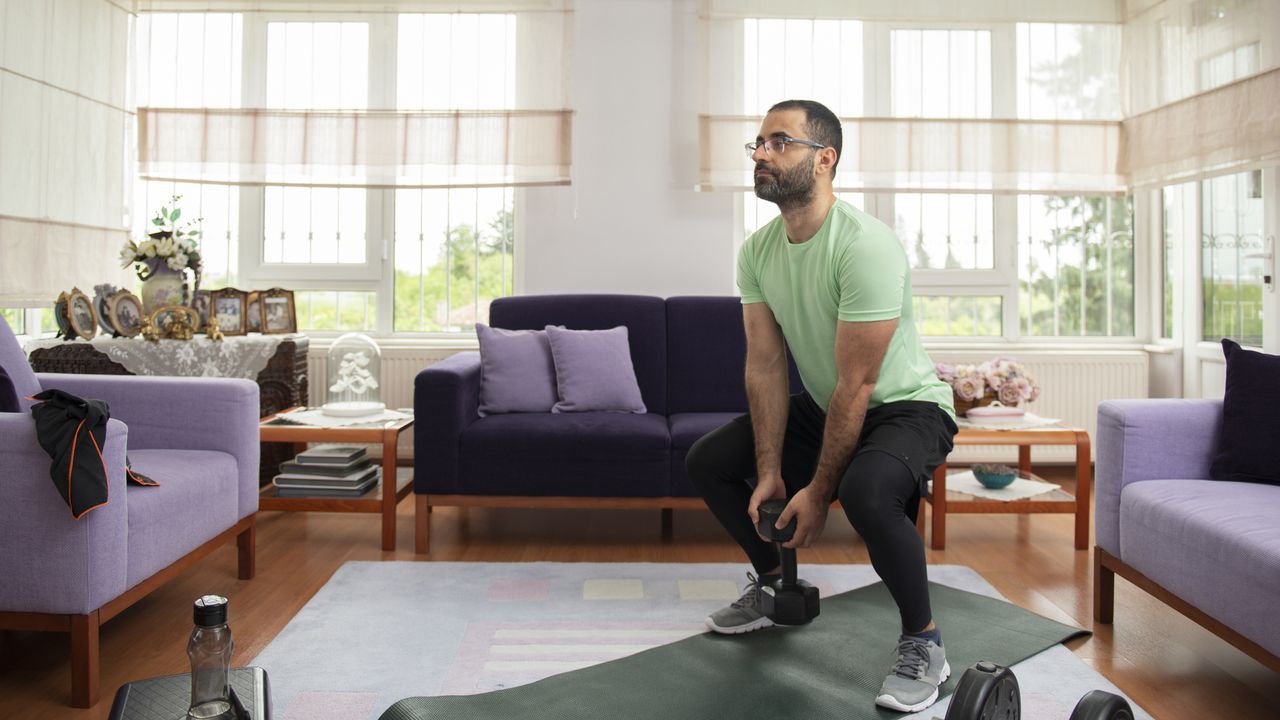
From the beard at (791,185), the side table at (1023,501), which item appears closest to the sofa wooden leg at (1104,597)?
the side table at (1023,501)

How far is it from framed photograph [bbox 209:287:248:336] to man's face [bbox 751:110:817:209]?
10.1ft

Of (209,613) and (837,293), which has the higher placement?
(837,293)

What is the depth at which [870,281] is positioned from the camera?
7.09ft

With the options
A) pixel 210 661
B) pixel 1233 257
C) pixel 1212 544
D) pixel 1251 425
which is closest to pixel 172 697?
pixel 210 661

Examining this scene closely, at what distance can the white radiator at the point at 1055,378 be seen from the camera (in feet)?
15.7

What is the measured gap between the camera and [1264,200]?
409cm

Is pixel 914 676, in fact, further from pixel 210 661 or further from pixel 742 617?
pixel 210 661

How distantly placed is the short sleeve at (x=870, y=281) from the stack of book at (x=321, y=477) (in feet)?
6.84

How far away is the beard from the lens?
2285 mm

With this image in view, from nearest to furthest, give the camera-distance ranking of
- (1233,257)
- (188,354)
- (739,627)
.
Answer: (739,627), (188,354), (1233,257)

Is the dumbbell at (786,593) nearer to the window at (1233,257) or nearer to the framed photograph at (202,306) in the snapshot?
the window at (1233,257)

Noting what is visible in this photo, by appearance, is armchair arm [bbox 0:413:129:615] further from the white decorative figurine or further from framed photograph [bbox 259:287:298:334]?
framed photograph [bbox 259:287:298:334]

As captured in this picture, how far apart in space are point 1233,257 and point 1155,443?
7.74 ft

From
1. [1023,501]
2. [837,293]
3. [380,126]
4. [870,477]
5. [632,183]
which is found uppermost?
[380,126]
